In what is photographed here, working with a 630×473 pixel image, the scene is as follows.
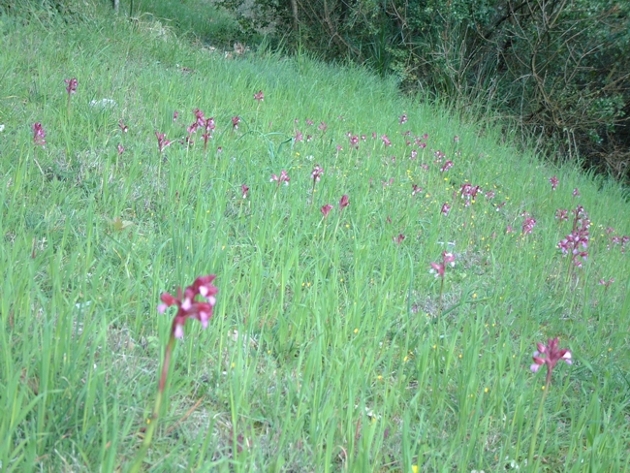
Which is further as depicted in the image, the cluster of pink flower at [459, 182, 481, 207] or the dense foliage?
the dense foliage

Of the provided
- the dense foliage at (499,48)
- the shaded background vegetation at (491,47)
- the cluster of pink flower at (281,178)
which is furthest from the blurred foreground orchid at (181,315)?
the dense foliage at (499,48)

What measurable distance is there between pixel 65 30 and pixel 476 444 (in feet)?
18.5

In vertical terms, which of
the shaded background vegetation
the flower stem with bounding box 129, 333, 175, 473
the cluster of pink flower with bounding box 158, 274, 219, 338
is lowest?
the flower stem with bounding box 129, 333, 175, 473

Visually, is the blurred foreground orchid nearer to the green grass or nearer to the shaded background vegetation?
the green grass

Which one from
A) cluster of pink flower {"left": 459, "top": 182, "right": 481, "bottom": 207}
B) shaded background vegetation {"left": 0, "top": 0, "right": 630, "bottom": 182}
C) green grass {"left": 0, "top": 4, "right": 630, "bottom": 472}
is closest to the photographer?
green grass {"left": 0, "top": 4, "right": 630, "bottom": 472}

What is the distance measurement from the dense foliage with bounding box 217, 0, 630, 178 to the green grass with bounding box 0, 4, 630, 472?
4.12m

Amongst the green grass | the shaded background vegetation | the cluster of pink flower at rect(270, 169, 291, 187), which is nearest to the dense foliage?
the shaded background vegetation

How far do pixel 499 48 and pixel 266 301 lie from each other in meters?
8.38

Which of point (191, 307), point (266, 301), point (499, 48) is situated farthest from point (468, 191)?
point (499, 48)

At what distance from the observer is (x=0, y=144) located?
3471 mm

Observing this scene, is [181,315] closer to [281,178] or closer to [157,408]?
[157,408]

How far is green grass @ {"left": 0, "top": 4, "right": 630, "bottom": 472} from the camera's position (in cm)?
186

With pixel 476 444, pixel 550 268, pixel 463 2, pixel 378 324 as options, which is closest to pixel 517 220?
pixel 550 268

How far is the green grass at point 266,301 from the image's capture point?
73.1 inches
